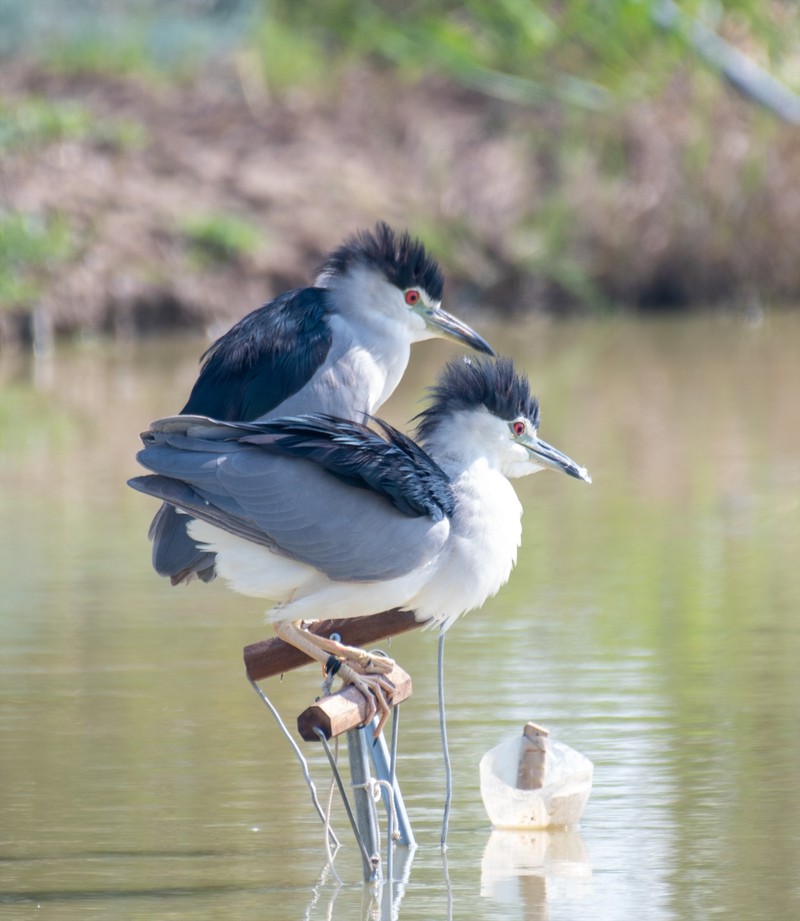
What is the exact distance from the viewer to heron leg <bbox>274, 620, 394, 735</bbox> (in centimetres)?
481

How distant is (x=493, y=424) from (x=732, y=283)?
46.6 feet

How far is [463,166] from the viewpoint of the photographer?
19391mm

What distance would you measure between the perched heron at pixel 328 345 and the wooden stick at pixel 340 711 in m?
0.63

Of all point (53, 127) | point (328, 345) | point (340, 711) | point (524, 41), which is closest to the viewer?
point (340, 711)

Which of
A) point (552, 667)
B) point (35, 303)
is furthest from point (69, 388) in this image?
point (552, 667)

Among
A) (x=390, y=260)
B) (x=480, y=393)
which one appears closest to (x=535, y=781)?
(x=480, y=393)

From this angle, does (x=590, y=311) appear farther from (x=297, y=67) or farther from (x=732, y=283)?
(x=297, y=67)

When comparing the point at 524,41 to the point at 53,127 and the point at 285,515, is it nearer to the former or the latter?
the point at 53,127

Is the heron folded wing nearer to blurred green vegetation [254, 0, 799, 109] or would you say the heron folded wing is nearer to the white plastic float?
the white plastic float

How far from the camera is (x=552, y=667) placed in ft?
23.1

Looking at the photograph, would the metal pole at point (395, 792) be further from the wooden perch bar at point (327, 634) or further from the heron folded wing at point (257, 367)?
the heron folded wing at point (257, 367)

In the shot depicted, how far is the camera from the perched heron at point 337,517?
4.77 m

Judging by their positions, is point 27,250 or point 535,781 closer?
point 535,781

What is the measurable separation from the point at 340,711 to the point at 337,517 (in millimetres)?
551
